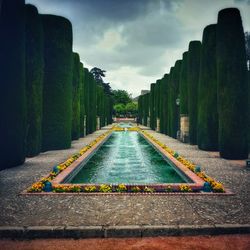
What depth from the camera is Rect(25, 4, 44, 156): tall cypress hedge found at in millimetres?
12141

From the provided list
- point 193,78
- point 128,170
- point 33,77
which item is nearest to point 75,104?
point 33,77

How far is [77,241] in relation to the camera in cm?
431

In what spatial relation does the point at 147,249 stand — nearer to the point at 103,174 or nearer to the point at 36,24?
the point at 103,174

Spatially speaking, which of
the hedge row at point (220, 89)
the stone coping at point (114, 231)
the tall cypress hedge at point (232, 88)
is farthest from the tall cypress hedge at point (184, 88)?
the stone coping at point (114, 231)

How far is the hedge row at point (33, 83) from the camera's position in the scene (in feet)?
32.0

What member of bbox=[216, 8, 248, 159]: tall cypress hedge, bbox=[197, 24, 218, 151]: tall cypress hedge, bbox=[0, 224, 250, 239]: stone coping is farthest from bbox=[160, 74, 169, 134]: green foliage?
bbox=[0, 224, 250, 239]: stone coping

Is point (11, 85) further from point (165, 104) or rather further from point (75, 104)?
point (165, 104)

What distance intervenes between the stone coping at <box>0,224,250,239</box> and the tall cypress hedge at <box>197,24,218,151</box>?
31.6 feet

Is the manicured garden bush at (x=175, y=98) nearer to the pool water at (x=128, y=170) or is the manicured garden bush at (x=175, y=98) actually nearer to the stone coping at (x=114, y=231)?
the pool water at (x=128, y=170)

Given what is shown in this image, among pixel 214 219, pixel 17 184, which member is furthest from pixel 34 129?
pixel 214 219

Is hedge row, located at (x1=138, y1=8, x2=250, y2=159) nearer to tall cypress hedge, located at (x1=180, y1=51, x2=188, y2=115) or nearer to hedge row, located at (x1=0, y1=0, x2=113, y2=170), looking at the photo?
tall cypress hedge, located at (x1=180, y1=51, x2=188, y2=115)

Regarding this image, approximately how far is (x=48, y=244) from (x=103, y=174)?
5.56m

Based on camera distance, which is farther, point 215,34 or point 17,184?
point 215,34

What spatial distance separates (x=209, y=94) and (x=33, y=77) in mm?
8381
